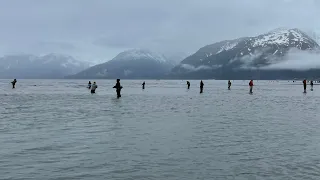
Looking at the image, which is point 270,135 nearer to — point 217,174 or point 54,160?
point 217,174

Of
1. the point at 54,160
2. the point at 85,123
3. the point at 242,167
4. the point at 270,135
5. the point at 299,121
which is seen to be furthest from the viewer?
the point at 299,121

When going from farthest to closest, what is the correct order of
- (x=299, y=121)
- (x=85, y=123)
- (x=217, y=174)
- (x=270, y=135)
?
(x=299, y=121)
(x=85, y=123)
(x=270, y=135)
(x=217, y=174)

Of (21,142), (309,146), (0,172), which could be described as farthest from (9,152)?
(309,146)

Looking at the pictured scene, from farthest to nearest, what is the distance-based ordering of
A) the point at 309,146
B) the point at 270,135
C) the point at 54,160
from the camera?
the point at 270,135, the point at 309,146, the point at 54,160

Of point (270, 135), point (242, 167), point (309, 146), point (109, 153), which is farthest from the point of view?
point (270, 135)

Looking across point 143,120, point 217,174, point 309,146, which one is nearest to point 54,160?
point 217,174

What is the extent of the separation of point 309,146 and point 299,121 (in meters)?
9.48

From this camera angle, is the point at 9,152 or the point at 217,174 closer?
the point at 217,174

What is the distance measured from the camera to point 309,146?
51.4 ft

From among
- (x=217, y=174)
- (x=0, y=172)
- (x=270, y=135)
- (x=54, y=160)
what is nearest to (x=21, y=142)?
(x=54, y=160)

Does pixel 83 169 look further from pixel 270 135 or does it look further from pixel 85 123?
pixel 85 123

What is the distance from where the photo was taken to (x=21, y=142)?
16.2 metres

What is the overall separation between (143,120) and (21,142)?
9697 mm

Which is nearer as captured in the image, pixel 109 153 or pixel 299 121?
pixel 109 153
